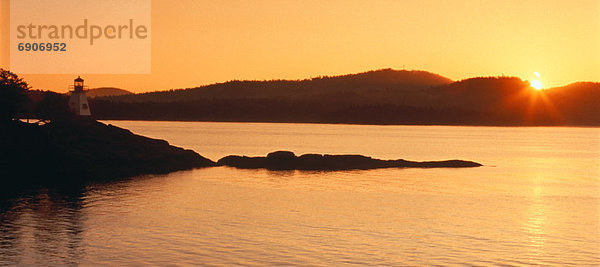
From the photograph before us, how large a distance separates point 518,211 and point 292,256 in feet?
68.6

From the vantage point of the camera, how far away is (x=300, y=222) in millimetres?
35000

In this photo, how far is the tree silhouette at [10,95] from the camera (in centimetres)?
5906

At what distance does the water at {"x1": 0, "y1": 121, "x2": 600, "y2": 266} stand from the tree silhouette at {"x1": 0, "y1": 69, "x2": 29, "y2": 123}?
1414 cm

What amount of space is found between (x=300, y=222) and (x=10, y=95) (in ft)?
121

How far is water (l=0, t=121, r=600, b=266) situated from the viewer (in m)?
26.5

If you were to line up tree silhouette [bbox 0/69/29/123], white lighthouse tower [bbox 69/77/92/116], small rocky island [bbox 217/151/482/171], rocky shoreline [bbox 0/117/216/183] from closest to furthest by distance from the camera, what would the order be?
rocky shoreline [bbox 0/117/216/183]
tree silhouette [bbox 0/69/29/123]
small rocky island [bbox 217/151/482/171]
white lighthouse tower [bbox 69/77/92/116]

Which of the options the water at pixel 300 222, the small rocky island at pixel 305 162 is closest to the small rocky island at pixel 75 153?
the small rocky island at pixel 305 162

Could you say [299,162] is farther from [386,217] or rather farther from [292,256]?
[292,256]

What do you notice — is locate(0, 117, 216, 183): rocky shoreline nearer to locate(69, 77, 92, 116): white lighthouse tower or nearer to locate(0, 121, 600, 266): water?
locate(0, 121, 600, 266): water

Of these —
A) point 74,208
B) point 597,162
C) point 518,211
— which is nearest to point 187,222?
point 74,208

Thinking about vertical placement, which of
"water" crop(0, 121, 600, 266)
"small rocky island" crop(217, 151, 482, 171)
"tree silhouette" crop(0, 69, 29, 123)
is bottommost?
"water" crop(0, 121, 600, 266)

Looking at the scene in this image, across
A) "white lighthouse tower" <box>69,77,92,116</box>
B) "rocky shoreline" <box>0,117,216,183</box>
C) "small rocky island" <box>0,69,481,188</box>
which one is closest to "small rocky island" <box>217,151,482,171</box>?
"small rocky island" <box>0,69,481,188</box>

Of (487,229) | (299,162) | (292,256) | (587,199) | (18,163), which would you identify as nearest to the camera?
(292,256)

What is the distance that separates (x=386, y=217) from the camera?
1473 inches
